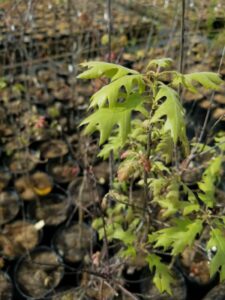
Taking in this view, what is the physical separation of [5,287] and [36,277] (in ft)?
0.67

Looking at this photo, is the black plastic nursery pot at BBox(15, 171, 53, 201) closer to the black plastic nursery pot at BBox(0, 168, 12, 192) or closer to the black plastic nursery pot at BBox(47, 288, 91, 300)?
the black plastic nursery pot at BBox(0, 168, 12, 192)

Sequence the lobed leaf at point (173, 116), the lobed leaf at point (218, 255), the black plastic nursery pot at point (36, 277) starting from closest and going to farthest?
the lobed leaf at point (173, 116)
the lobed leaf at point (218, 255)
the black plastic nursery pot at point (36, 277)

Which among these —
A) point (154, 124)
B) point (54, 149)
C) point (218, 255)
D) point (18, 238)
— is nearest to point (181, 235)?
point (218, 255)

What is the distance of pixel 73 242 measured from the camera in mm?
2551

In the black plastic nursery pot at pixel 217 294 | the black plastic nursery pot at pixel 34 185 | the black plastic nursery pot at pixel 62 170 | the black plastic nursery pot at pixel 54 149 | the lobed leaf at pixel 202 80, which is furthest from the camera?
the black plastic nursery pot at pixel 54 149

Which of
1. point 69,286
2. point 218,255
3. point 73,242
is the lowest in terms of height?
point 69,286

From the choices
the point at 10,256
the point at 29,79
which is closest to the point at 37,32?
the point at 29,79

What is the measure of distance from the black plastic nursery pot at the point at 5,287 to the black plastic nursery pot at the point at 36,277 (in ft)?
0.15

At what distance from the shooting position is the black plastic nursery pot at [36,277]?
2234 mm

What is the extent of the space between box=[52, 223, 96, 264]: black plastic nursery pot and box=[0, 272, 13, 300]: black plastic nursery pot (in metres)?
0.39

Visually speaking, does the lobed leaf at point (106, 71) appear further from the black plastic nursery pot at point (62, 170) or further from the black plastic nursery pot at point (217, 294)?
the black plastic nursery pot at point (62, 170)

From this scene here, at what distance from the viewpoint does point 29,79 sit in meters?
4.13

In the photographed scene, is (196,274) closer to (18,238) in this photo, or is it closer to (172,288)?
(172,288)

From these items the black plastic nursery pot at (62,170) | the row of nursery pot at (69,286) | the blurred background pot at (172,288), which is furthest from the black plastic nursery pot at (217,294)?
the black plastic nursery pot at (62,170)
